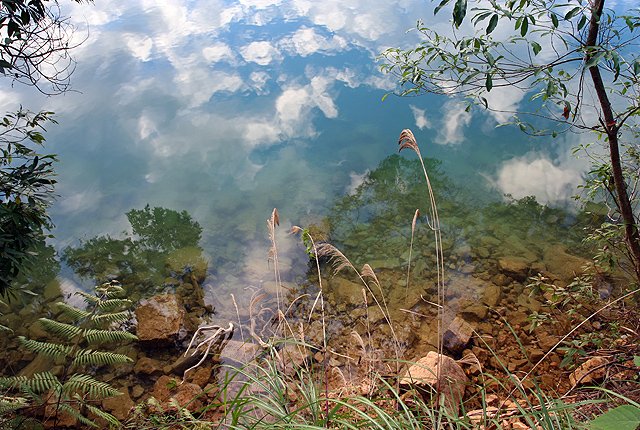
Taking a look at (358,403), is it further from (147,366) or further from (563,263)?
(563,263)

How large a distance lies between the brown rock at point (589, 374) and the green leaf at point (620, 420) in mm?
2194

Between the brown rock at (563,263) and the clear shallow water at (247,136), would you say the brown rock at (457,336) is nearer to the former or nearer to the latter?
the brown rock at (563,263)

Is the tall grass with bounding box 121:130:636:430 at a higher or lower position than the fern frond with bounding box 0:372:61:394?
higher

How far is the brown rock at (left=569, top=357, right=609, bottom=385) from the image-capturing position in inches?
109

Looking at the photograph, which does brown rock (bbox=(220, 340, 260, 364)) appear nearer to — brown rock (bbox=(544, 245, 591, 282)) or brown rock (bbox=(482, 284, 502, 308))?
brown rock (bbox=(482, 284, 502, 308))

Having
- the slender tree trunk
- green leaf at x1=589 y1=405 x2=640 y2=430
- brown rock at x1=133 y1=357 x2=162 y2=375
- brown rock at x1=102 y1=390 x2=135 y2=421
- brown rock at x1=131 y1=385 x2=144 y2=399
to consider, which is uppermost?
the slender tree trunk

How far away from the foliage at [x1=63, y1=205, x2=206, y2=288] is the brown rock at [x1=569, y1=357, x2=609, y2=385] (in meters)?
3.55

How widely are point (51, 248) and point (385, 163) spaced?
4.38m

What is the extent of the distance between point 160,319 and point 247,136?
362cm

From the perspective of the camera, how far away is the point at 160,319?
3.78 m

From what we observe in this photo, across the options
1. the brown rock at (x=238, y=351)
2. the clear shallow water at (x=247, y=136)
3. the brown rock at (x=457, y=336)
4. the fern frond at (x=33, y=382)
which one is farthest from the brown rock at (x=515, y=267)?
the fern frond at (x=33, y=382)

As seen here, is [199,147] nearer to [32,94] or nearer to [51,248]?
[51,248]

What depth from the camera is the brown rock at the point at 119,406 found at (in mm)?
3078

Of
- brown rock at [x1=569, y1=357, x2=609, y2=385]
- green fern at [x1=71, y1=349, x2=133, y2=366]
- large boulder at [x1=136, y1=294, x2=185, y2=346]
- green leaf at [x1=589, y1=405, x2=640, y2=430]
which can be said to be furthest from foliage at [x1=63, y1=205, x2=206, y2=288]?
green leaf at [x1=589, y1=405, x2=640, y2=430]
